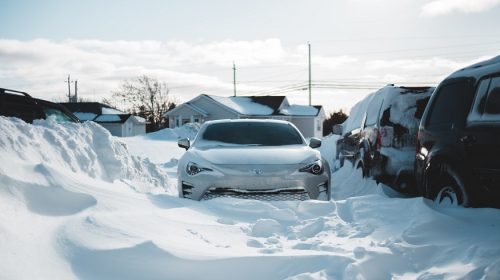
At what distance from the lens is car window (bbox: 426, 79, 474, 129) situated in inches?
168

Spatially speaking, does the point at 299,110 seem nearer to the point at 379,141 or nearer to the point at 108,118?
the point at 108,118

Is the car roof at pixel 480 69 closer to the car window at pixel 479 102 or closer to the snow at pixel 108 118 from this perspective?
the car window at pixel 479 102

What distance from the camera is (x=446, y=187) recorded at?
439 cm

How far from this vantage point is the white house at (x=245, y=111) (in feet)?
150

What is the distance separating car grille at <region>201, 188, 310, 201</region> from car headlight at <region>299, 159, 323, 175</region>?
0.36 m

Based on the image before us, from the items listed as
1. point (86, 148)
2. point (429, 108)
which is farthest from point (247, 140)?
point (429, 108)

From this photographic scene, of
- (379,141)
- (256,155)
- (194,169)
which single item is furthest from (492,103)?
(194,169)

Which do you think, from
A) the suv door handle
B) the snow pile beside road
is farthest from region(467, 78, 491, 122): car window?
the snow pile beside road

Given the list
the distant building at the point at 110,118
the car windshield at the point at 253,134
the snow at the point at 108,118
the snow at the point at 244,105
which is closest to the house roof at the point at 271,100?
the snow at the point at 244,105

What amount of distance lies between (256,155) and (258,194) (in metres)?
0.65

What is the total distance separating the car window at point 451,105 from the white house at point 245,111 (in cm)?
3932

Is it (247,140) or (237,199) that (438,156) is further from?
(247,140)

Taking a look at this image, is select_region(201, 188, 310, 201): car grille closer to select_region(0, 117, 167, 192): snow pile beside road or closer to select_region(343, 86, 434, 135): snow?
select_region(0, 117, 167, 192): snow pile beside road

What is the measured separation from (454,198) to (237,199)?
7.70 ft
